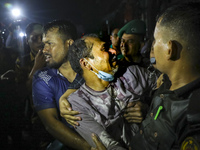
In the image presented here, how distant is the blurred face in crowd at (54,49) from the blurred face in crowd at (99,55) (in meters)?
0.65

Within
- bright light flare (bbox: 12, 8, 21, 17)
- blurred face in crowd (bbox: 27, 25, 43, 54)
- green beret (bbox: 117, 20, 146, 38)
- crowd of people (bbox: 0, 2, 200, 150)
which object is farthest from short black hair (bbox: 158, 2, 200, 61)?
bright light flare (bbox: 12, 8, 21, 17)

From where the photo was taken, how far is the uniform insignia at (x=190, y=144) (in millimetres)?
867

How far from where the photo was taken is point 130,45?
304 centimetres

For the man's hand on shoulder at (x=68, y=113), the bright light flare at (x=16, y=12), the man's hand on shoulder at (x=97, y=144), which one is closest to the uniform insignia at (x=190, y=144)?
the man's hand on shoulder at (x=97, y=144)

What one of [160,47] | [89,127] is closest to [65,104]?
[89,127]

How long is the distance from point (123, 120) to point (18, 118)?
2.25 metres

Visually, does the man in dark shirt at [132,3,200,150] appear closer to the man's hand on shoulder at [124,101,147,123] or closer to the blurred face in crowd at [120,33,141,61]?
the man's hand on shoulder at [124,101,147,123]

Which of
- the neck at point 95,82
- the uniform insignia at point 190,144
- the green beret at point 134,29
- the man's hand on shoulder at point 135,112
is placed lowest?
the man's hand on shoulder at point 135,112

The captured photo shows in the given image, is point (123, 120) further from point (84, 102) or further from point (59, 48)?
point (59, 48)

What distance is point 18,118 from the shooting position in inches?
121

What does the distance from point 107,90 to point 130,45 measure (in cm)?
152

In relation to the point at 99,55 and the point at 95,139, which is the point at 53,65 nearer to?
the point at 99,55

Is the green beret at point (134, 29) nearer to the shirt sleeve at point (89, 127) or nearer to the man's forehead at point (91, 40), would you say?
the man's forehead at point (91, 40)

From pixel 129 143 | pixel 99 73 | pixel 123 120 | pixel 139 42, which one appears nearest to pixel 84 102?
pixel 99 73
